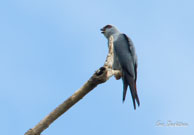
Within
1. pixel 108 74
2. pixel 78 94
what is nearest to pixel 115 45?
pixel 108 74

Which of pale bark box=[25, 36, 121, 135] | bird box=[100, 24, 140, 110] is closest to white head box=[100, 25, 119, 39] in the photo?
bird box=[100, 24, 140, 110]

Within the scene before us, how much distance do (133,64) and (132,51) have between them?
361 mm

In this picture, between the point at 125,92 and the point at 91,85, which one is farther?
the point at 125,92

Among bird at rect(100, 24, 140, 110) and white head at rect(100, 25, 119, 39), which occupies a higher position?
white head at rect(100, 25, 119, 39)

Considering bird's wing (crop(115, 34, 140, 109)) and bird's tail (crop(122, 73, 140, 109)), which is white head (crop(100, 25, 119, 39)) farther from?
bird's tail (crop(122, 73, 140, 109))

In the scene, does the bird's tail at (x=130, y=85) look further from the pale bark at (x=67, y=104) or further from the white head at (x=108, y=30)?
the pale bark at (x=67, y=104)

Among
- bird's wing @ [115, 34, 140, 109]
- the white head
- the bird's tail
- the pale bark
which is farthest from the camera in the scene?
the white head

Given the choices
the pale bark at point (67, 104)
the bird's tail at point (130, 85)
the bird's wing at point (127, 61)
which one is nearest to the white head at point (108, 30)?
the bird's wing at point (127, 61)

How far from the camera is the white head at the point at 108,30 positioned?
9.73 metres

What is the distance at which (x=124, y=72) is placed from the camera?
7.84 metres

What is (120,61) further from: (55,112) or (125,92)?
(55,112)

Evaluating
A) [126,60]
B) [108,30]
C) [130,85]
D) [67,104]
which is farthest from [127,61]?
[67,104]

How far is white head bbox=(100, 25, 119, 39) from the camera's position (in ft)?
31.9

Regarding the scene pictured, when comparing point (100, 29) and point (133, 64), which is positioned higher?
point (100, 29)
